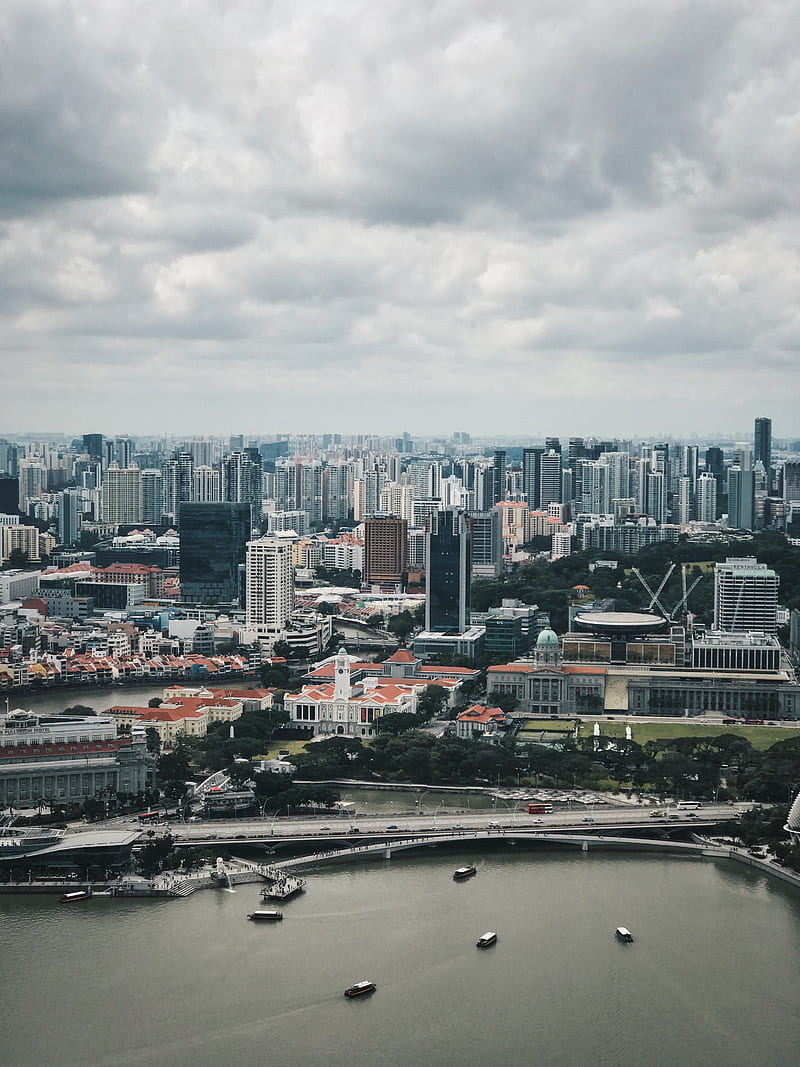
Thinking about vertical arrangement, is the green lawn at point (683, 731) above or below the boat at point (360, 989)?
above

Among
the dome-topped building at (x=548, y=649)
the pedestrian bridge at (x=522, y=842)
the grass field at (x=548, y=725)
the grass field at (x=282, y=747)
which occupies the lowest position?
the pedestrian bridge at (x=522, y=842)

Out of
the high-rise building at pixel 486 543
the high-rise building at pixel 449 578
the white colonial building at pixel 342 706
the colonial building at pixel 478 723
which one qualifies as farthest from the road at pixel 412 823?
the high-rise building at pixel 486 543

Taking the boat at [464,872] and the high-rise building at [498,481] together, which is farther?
the high-rise building at [498,481]

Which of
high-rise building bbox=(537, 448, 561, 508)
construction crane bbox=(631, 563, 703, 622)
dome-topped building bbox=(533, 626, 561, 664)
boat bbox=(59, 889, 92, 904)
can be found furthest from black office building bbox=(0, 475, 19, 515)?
boat bbox=(59, 889, 92, 904)

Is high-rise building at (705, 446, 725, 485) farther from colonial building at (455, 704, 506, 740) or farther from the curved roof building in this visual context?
colonial building at (455, 704, 506, 740)

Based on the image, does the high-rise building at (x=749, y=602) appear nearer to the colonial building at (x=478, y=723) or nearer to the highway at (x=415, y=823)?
the colonial building at (x=478, y=723)

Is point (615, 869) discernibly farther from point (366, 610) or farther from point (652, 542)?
point (652, 542)
